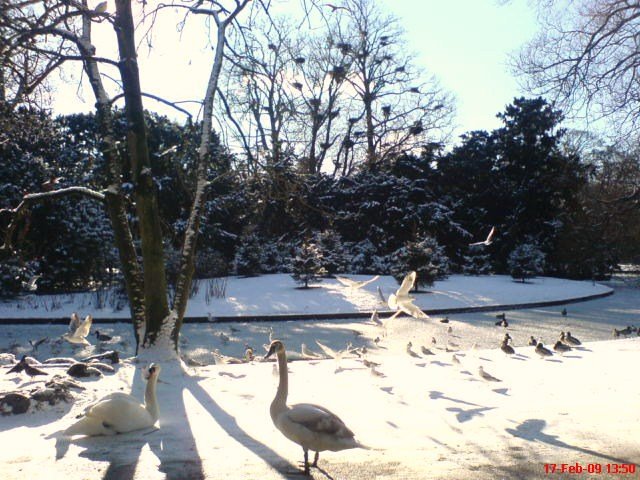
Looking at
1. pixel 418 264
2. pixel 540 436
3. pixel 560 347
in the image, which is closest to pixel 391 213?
pixel 418 264

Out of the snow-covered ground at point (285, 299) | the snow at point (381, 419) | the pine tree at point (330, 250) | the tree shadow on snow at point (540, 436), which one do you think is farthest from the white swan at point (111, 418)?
the pine tree at point (330, 250)

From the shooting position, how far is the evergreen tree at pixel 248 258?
81.0 ft

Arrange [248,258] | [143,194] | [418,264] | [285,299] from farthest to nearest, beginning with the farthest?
[248,258], [418,264], [285,299], [143,194]

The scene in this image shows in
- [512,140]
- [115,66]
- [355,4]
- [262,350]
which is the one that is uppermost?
[512,140]

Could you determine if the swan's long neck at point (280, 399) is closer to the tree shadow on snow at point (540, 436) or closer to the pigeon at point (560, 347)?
the tree shadow on snow at point (540, 436)

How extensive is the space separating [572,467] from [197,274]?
1936 cm

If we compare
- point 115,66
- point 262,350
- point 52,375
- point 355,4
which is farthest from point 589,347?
point 115,66

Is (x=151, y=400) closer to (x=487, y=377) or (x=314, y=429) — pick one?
(x=314, y=429)

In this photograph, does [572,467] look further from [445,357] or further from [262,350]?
[262,350]

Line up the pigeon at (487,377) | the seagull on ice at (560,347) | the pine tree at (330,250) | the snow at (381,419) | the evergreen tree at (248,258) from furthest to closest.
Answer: the evergreen tree at (248,258) → the pine tree at (330,250) → the seagull on ice at (560,347) → the pigeon at (487,377) → the snow at (381,419)

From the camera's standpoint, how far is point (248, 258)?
24.7 meters

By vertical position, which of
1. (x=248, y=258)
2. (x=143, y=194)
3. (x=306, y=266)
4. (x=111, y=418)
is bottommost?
(x=111, y=418)

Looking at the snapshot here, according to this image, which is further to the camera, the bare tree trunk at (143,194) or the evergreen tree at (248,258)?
the evergreen tree at (248,258)

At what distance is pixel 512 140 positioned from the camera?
34.2 m
